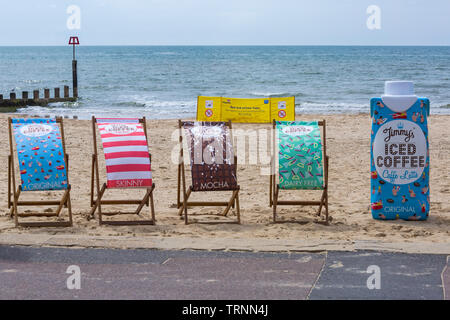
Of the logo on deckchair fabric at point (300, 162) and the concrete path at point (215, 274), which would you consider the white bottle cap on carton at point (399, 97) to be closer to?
the logo on deckchair fabric at point (300, 162)

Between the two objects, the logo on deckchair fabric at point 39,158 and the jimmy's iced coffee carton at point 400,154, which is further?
the jimmy's iced coffee carton at point 400,154

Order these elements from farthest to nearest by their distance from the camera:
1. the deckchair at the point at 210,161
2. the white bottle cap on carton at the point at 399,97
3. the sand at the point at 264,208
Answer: the deckchair at the point at 210,161 → the white bottle cap on carton at the point at 399,97 → the sand at the point at 264,208

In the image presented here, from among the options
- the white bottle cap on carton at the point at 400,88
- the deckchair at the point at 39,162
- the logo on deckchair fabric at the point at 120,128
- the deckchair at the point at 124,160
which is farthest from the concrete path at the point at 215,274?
the white bottle cap on carton at the point at 400,88

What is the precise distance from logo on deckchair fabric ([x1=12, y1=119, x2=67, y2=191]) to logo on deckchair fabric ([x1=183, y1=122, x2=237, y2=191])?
1.37m

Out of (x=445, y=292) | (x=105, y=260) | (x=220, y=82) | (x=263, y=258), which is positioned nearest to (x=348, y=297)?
(x=445, y=292)

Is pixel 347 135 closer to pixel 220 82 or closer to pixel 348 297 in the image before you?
pixel 348 297

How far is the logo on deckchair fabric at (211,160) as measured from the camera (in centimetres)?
714

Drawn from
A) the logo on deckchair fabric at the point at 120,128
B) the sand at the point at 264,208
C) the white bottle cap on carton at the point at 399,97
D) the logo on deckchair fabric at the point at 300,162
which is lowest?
the sand at the point at 264,208

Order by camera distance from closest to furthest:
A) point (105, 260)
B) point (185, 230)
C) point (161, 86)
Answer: point (105, 260)
point (185, 230)
point (161, 86)

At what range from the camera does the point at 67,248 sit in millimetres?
6023

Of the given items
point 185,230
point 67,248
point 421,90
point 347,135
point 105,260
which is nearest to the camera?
point 105,260

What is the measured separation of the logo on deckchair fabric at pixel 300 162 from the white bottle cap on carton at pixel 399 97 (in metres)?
0.85

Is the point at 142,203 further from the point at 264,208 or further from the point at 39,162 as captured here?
the point at 264,208
